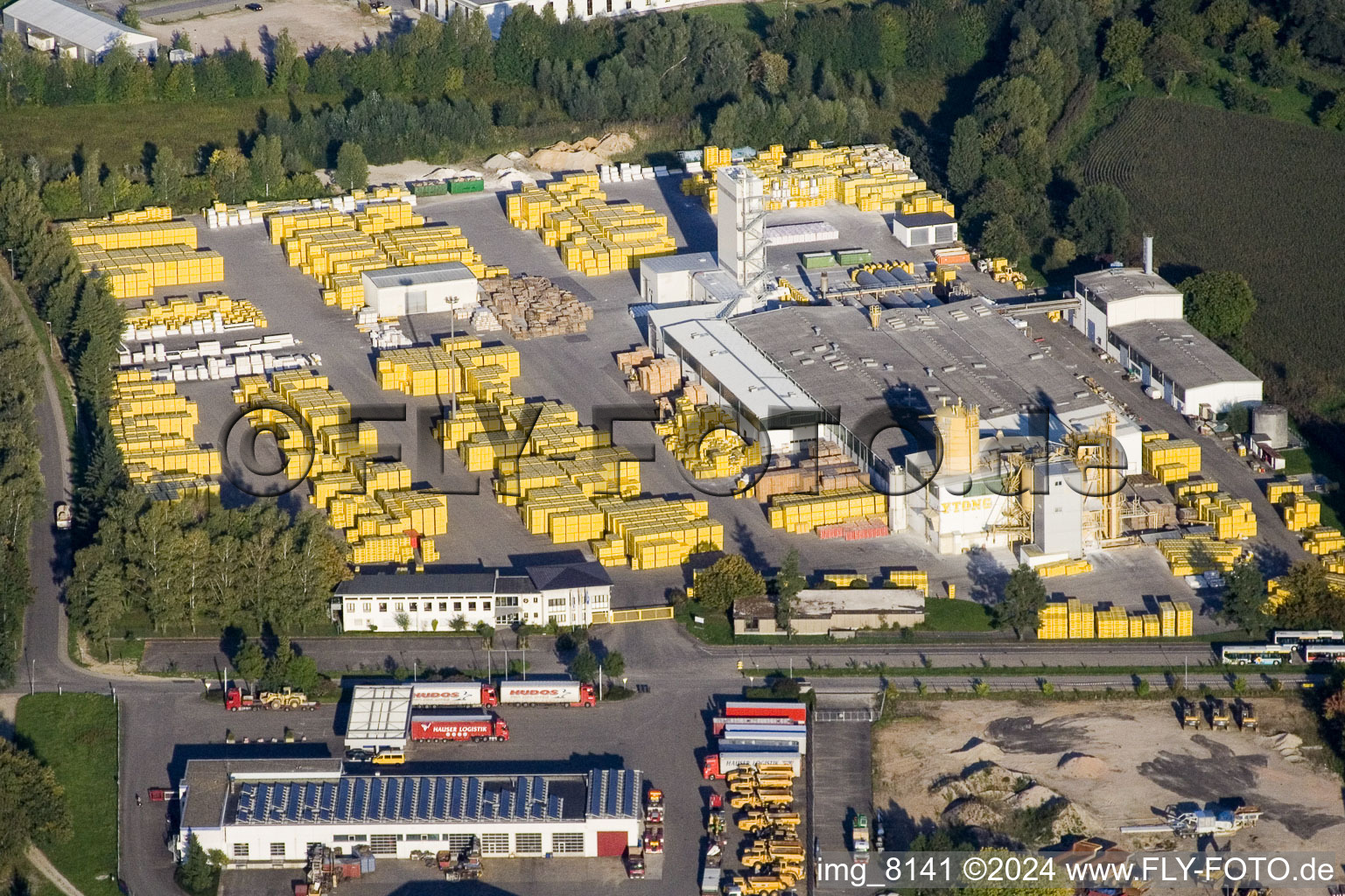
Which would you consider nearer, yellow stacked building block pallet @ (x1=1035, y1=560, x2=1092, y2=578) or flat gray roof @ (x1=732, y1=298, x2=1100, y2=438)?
yellow stacked building block pallet @ (x1=1035, y1=560, x2=1092, y2=578)

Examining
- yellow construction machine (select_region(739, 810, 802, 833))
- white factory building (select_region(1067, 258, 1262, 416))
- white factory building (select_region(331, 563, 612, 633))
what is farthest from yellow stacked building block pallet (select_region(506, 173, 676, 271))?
yellow construction machine (select_region(739, 810, 802, 833))

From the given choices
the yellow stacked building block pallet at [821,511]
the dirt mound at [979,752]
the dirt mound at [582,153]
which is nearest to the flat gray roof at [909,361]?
the yellow stacked building block pallet at [821,511]

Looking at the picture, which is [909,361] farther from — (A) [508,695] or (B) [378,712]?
(B) [378,712]

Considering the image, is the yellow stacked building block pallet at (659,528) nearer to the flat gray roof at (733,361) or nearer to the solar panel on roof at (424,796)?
the flat gray roof at (733,361)

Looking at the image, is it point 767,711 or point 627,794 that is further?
point 767,711

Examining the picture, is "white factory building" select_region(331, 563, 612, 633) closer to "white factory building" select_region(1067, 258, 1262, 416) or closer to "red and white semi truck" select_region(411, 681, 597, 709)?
"red and white semi truck" select_region(411, 681, 597, 709)

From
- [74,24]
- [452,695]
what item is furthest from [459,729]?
[74,24]
